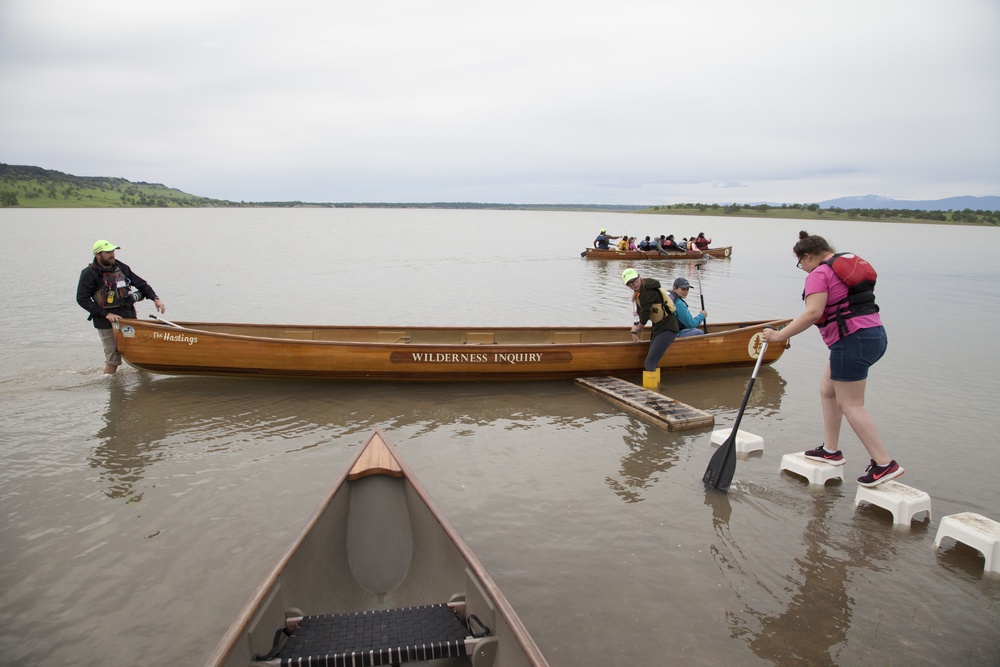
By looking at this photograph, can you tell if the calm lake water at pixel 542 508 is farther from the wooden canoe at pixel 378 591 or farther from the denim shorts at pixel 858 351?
the denim shorts at pixel 858 351

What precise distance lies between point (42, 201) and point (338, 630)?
15911 centimetres

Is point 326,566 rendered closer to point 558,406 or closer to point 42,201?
point 558,406

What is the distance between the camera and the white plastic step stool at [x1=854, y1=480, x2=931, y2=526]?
5508 mm

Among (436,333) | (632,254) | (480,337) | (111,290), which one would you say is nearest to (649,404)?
(480,337)

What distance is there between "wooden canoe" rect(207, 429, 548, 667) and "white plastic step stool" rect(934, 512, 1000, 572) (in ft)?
14.0

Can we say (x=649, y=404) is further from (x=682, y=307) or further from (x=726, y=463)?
(x=726, y=463)

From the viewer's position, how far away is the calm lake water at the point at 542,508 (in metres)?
4.11

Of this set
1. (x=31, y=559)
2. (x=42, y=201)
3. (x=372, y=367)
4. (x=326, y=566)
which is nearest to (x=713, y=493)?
(x=326, y=566)

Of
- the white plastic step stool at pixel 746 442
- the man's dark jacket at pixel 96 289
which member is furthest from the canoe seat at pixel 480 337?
the man's dark jacket at pixel 96 289

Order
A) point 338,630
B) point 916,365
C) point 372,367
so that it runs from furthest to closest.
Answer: point 916,365, point 372,367, point 338,630

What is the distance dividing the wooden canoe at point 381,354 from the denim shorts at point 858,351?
4.74 metres

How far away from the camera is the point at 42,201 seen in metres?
126

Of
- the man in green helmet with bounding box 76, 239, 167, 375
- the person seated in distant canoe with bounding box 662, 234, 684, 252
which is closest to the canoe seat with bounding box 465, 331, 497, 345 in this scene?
the man in green helmet with bounding box 76, 239, 167, 375

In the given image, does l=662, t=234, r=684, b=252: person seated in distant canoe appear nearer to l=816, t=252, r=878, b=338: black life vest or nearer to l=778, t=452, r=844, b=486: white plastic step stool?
l=778, t=452, r=844, b=486: white plastic step stool
